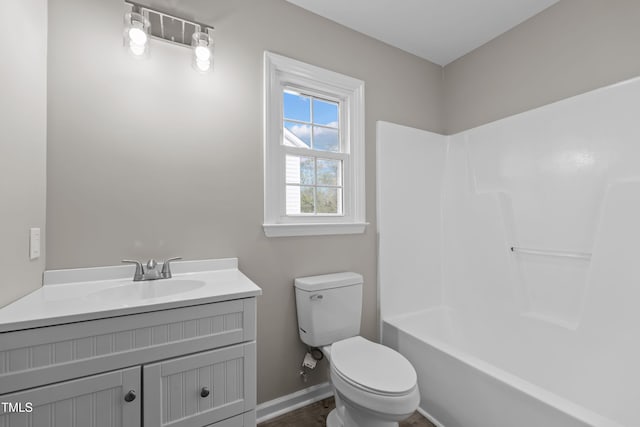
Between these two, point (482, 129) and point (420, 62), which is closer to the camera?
point (482, 129)

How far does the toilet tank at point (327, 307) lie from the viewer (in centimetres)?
168

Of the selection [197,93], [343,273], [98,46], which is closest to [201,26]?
[197,93]

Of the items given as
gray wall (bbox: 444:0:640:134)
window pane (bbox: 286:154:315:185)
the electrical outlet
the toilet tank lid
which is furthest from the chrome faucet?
gray wall (bbox: 444:0:640:134)

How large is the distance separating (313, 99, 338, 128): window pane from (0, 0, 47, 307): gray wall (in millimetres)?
1411

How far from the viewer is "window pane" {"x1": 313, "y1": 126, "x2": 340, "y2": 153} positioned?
78.4 inches

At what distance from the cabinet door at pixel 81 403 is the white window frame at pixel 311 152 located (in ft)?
3.13

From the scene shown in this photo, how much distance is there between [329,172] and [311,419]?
5.16 feet

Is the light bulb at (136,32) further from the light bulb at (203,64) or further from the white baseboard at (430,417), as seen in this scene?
the white baseboard at (430,417)

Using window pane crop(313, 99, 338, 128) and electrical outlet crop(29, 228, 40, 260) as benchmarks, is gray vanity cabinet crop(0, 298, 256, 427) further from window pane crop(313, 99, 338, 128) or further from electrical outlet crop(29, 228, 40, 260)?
window pane crop(313, 99, 338, 128)

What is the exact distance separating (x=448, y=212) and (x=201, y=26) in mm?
2220

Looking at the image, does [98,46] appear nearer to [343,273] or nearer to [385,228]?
[343,273]

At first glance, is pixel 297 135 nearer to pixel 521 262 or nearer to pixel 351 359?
pixel 351 359

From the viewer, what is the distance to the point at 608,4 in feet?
5.30

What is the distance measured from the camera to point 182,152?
1501 mm
